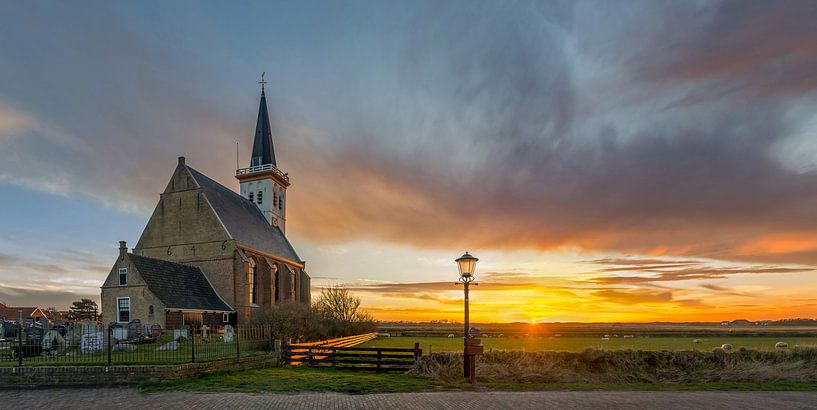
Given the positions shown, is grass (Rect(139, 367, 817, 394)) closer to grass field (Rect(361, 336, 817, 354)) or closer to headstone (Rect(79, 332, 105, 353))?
headstone (Rect(79, 332, 105, 353))

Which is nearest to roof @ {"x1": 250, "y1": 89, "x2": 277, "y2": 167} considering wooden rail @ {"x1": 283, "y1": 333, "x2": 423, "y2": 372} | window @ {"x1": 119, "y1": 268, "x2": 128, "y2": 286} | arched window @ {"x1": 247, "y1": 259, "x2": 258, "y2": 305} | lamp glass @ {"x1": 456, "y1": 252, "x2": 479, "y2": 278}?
arched window @ {"x1": 247, "y1": 259, "x2": 258, "y2": 305}

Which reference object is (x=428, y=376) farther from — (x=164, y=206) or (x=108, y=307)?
(x=164, y=206)

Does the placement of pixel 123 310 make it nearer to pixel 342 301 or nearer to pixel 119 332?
pixel 119 332

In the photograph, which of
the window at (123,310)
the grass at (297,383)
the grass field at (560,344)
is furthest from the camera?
the grass field at (560,344)

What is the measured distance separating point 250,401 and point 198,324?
2443cm

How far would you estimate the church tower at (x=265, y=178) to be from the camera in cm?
5638

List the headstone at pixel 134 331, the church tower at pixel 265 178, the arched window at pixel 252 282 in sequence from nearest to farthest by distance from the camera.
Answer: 1. the headstone at pixel 134 331
2. the arched window at pixel 252 282
3. the church tower at pixel 265 178

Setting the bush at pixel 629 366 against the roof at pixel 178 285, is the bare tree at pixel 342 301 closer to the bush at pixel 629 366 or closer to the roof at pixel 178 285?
the roof at pixel 178 285

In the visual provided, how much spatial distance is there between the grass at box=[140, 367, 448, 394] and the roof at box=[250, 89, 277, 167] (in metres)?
45.5

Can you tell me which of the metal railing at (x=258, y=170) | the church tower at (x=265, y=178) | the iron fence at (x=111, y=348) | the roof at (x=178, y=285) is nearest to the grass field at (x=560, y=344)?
the iron fence at (x=111, y=348)

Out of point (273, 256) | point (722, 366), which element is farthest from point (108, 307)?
point (722, 366)

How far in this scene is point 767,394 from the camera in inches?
527

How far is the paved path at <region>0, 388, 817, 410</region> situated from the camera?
36.3 ft

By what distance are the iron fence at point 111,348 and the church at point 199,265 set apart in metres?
6.73
